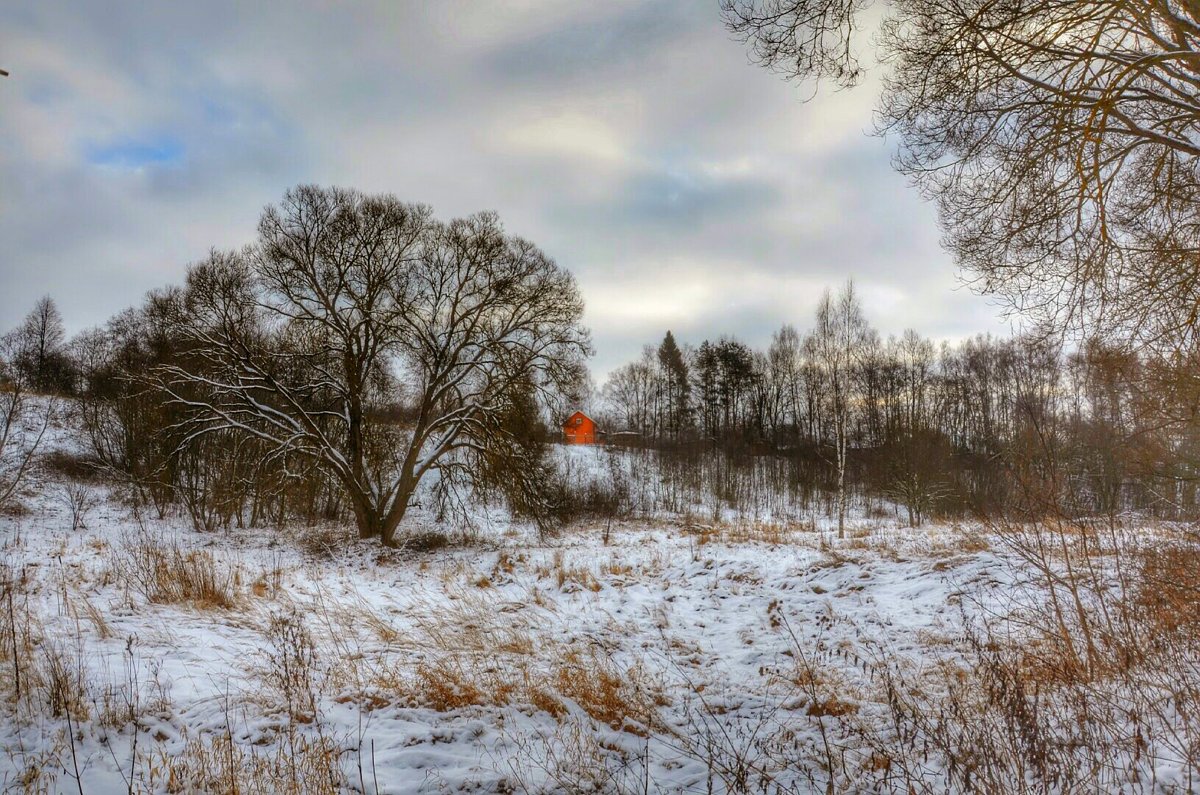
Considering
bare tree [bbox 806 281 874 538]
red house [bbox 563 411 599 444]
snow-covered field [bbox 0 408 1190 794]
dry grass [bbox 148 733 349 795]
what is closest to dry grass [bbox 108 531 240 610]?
snow-covered field [bbox 0 408 1190 794]

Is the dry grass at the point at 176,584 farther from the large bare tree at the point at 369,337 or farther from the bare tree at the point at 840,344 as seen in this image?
the bare tree at the point at 840,344

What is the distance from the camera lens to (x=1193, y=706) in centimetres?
357

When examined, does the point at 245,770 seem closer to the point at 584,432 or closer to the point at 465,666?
the point at 465,666

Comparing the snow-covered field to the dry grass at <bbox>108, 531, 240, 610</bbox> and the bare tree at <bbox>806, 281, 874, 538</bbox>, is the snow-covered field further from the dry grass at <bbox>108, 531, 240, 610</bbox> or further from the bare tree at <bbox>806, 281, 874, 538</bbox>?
the bare tree at <bbox>806, 281, 874, 538</bbox>

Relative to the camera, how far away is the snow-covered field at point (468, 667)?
3.65 m

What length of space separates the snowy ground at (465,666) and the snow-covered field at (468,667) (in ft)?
0.09

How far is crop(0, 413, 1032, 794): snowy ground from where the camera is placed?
12.1 ft

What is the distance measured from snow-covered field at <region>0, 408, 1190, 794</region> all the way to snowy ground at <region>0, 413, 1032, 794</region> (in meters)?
0.03

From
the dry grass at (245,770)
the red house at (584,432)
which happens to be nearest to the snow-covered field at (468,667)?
the dry grass at (245,770)

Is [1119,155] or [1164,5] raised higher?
[1164,5]

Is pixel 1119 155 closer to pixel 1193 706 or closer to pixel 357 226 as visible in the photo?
pixel 1193 706

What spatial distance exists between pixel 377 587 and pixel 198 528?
1074 centimetres

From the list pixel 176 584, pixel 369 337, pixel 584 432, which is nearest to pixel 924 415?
pixel 584 432

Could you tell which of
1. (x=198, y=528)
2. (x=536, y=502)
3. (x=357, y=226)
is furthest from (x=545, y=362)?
(x=198, y=528)
